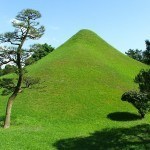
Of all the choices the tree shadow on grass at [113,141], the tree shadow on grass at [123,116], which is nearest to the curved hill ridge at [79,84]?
the tree shadow on grass at [123,116]

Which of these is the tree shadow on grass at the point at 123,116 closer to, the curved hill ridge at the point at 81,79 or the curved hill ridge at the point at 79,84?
the curved hill ridge at the point at 79,84

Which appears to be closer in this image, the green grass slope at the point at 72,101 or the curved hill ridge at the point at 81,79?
the green grass slope at the point at 72,101

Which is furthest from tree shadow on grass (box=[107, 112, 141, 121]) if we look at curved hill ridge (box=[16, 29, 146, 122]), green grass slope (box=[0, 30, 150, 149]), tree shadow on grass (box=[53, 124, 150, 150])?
tree shadow on grass (box=[53, 124, 150, 150])

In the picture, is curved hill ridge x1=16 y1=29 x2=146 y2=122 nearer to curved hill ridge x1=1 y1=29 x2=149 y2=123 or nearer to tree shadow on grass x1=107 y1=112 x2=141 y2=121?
curved hill ridge x1=1 y1=29 x2=149 y2=123

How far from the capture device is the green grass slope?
2802cm

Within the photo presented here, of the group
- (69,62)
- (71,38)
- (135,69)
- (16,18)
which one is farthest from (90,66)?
(16,18)

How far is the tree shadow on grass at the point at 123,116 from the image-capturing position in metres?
35.2

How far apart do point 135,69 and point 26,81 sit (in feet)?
106

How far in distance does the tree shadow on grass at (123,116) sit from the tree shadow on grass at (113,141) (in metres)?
4.20

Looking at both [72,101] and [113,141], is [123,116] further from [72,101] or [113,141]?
[113,141]

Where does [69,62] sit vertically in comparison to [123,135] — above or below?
above

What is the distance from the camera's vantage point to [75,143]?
25172 millimetres

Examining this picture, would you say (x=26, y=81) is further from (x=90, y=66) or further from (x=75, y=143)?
(x=90, y=66)

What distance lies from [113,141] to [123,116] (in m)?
10.3
